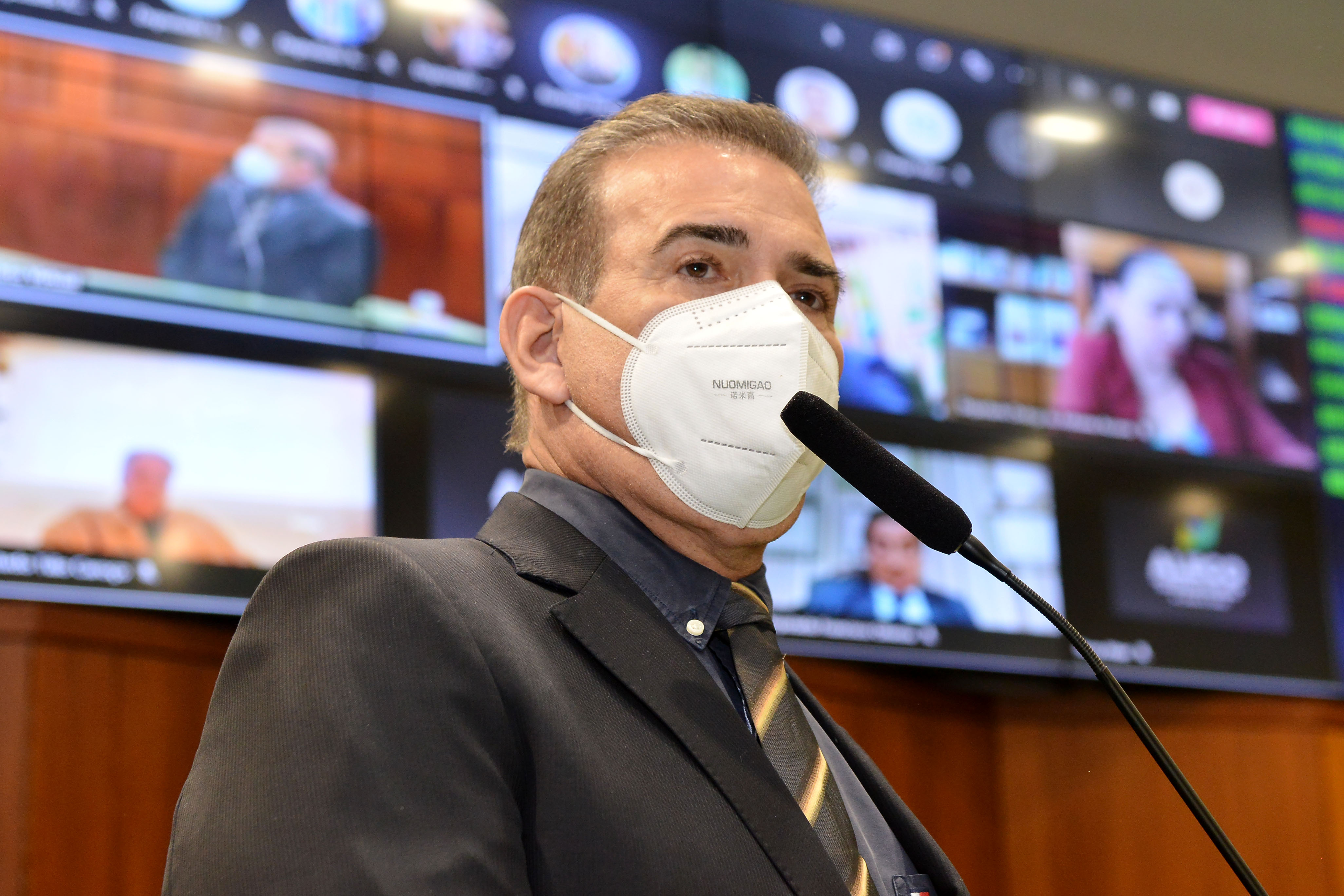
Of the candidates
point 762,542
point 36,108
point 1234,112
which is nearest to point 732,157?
point 762,542

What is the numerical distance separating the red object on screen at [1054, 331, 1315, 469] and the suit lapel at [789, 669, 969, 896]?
2598 mm

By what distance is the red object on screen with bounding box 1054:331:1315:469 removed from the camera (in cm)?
393

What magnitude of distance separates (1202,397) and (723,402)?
301 centimetres

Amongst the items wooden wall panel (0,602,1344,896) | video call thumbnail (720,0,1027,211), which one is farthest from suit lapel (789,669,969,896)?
video call thumbnail (720,0,1027,211)

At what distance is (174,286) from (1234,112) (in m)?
3.17

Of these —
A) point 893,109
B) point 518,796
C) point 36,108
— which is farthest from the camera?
point 893,109

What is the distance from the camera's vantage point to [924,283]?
12.5ft

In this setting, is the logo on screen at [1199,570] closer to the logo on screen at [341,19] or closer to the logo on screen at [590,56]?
the logo on screen at [590,56]

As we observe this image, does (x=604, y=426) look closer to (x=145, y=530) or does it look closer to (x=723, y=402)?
(x=723, y=402)

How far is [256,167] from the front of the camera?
312 centimetres

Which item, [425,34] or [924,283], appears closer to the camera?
[425,34]

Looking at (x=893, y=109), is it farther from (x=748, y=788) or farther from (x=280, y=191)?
(x=748, y=788)

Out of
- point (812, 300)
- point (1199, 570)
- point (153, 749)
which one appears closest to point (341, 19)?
point (153, 749)

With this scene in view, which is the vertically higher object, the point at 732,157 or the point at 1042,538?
the point at 732,157
